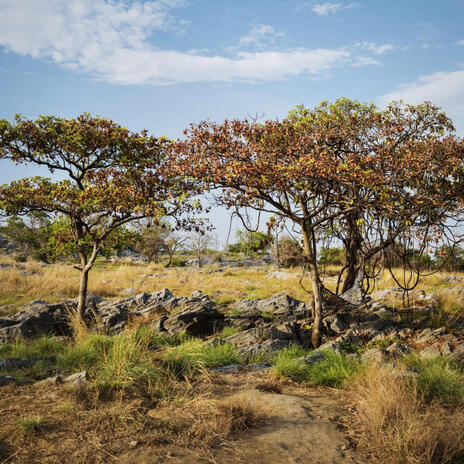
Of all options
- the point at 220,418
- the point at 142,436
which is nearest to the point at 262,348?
the point at 220,418

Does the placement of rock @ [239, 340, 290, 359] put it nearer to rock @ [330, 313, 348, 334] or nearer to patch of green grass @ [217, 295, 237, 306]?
rock @ [330, 313, 348, 334]

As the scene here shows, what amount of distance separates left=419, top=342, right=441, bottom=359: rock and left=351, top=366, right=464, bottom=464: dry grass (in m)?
2.31

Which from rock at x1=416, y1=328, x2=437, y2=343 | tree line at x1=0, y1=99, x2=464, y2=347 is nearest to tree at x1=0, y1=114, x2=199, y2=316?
tree line at x1=0, y1=99, x2=464, y2=347

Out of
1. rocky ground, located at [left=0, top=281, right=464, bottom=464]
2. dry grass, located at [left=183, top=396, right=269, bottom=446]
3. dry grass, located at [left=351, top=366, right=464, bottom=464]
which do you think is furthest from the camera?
dry grass, located at [left=183, top=396, right=269, bottom=446]

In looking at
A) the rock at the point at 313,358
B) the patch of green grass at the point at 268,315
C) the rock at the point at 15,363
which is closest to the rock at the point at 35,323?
the rock at the point at 15,363

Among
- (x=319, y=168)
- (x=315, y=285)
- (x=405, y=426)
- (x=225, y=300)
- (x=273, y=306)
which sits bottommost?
(x=225, y=300)

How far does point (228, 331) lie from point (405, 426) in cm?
724

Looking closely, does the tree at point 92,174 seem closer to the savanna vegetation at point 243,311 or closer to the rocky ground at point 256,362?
the savanna vegetation at point 243,311

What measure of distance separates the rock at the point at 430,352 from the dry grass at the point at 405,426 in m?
2.31

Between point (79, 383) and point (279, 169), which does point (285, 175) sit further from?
point (79, 383)

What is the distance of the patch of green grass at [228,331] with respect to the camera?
11.1m

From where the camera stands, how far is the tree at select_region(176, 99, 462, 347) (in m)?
8.01

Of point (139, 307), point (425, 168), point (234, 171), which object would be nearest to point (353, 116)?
point (425, 168)

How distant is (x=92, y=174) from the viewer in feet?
36.4
